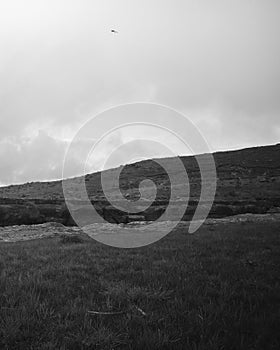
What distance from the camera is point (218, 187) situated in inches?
2083

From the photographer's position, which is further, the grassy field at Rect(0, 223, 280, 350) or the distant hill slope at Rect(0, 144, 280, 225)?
the distant hill slope at Rect(0, 144, 280, 225)

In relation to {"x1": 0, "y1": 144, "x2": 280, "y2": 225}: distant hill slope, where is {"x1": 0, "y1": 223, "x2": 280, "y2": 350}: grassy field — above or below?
below

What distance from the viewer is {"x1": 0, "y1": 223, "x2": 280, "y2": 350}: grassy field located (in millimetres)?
5172

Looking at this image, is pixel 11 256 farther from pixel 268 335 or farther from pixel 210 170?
pixel 210 170

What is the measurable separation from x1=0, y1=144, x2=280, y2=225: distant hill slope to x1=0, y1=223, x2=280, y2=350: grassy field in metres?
17.9

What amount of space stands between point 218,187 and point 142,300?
47734 mm

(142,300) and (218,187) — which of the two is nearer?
(142,300)

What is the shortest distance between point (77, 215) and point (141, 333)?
2287cm

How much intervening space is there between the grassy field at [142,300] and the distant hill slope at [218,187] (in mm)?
17895

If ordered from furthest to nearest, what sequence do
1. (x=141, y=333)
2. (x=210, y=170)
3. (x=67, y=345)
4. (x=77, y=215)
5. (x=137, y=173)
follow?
(x=137, y=173)
(x=210, y=170)
(x=77, y=215)
(x=141, y=333)
(x=67, y=345)

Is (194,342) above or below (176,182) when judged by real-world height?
below

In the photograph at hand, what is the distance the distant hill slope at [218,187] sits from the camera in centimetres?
2977

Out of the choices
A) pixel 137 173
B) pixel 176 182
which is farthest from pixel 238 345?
pixel 137 173

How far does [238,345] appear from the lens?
16.6 feet
